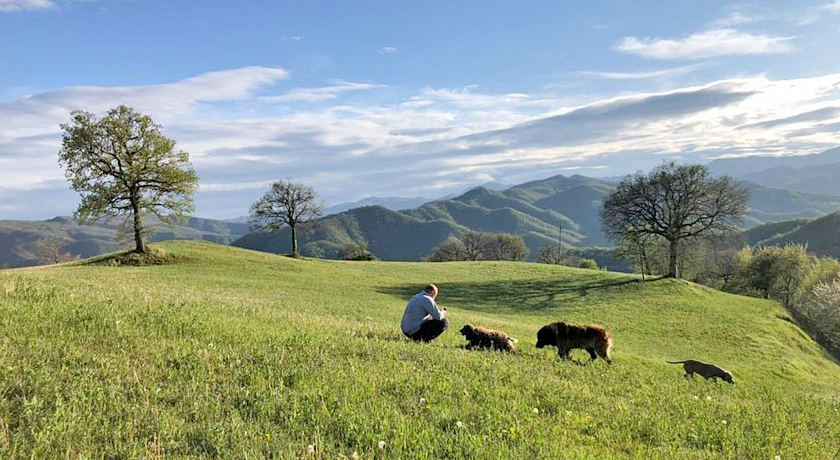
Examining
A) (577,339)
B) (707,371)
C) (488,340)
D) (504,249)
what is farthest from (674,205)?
(504,249)

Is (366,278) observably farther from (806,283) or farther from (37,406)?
(806,283)

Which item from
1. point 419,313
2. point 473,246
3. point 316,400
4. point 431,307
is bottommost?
point 473,246

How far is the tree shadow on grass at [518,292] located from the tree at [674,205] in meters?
6.28

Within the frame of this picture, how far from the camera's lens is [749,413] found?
834 cm

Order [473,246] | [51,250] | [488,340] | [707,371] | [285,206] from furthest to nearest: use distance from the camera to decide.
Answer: [473,246], [51,250], [285,206], [707,371], [488,340]

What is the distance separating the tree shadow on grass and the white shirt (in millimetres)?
26293

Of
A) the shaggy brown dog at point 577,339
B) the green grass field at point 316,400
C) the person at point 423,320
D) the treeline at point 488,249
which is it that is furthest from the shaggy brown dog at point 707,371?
the treeline at point 488,249

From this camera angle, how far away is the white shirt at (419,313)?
42.9 feet

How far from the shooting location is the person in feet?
42.9

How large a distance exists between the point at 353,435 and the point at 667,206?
57.4 meters

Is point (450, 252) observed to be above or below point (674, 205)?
below

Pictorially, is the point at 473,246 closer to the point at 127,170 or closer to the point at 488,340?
the point at 127,170

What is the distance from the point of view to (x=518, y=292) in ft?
160

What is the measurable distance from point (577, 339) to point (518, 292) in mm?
35925
